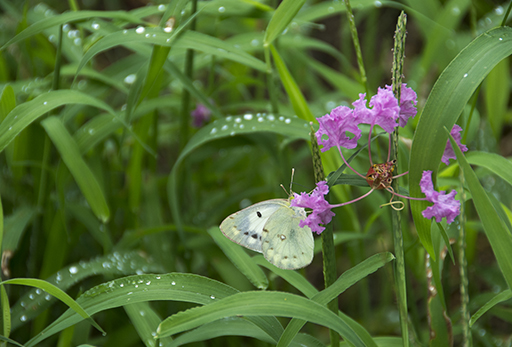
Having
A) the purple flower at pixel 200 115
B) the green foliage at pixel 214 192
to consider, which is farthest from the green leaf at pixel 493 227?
the purple flower at pixel 200 115

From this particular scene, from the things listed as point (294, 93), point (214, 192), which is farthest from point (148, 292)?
point (214, 192)

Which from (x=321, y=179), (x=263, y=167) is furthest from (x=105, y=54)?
(x=321, y=179)

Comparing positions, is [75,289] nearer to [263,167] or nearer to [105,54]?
[263,167]

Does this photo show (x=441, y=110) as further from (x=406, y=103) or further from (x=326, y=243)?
(x=326, y=243)

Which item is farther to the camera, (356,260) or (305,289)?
(356,260)

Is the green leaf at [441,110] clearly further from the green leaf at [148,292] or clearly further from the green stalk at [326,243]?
the green leaf at [148,292]
